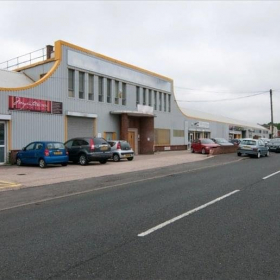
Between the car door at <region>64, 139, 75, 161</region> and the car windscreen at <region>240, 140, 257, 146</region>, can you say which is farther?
the car windscreen at <region>240, 140, 257, 146</region>

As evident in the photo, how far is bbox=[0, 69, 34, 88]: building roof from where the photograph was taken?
2137 cm

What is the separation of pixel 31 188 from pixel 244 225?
24.7 feet

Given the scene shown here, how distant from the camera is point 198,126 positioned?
44.2m

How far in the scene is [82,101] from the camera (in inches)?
966

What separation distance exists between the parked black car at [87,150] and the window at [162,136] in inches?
562

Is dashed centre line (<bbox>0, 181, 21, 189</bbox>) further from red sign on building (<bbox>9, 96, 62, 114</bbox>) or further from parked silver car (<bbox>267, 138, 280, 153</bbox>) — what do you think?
parked silver car (<bbox>267, 138, 280, 153</bbox>)

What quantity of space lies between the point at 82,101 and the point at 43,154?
796 cm

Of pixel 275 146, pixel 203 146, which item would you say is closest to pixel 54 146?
pixel 203 146

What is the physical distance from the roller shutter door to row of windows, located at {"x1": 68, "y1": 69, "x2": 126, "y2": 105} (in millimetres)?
1772

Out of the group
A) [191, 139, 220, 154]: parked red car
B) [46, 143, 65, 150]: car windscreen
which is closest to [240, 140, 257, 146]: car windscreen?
[191, 139, 220, 154]: parked red car

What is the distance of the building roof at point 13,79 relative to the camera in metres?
21.4

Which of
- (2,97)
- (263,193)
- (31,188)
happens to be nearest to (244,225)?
(263,193)

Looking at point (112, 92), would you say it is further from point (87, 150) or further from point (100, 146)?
point (87, 150)

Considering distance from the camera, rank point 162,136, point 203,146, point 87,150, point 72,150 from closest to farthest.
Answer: point 87,150, point 72,150, point 203,146, point 162,136
